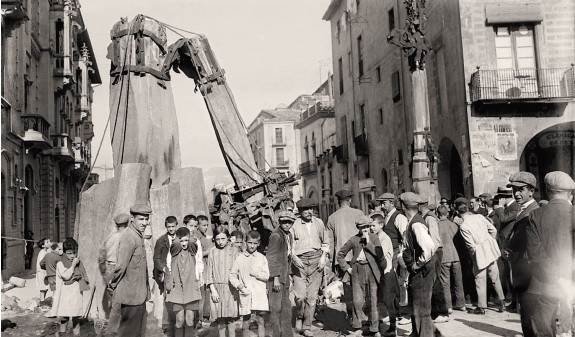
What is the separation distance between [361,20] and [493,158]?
569 inches

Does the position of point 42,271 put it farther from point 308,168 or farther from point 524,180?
point 308,168

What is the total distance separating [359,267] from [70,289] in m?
3.80

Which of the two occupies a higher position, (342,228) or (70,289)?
(342,228)

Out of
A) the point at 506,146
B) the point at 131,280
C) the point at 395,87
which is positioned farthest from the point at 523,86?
the point at 131,280

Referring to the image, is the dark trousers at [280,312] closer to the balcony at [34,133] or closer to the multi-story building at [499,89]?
the multi-story building at [499,89]

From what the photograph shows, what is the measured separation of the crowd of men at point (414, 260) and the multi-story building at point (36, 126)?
28.3 ft

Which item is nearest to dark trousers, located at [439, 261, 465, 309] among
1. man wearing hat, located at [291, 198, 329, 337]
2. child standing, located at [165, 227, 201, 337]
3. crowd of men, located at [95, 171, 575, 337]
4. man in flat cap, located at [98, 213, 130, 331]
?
crowd of men, located at [95, 171, 575, 337]

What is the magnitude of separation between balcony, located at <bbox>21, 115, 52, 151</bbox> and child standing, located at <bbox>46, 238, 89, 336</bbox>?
14646 millimetres

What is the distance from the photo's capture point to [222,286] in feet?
21.8

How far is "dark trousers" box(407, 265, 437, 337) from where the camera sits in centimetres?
581

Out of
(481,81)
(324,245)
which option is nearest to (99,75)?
(481,81)

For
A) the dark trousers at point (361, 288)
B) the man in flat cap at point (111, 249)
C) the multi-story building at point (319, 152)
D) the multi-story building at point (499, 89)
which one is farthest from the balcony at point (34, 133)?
the multi-story building at point (319, 152)

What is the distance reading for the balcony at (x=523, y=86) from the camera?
17.3 meters

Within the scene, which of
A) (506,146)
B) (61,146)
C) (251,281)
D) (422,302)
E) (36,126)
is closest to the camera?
(422,302)
